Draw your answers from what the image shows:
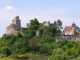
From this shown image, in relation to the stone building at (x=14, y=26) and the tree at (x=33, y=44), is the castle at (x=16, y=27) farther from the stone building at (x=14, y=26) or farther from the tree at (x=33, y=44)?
the tree at (x=33, y=44)

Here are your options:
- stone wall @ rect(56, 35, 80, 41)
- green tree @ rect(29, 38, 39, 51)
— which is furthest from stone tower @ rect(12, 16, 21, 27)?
stone wall @ rect(56, 35, 80, 41)

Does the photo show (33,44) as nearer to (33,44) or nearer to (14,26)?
(33,44)

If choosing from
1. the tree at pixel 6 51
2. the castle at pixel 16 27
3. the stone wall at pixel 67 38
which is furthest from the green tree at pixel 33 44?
the castle at pixel 16 27

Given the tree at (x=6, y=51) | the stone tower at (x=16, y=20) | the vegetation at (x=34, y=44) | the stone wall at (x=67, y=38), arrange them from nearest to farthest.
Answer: the vegetation at (x=34, y=44) < the tree at (x=6, y=51) < the stone wall at (x=67, y=38) < the stone tower at (x=16, y=20)

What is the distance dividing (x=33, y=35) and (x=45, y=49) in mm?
9851

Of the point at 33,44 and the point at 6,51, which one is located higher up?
the point at 33,44

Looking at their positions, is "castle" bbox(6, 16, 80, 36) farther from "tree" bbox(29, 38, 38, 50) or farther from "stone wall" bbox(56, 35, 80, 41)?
"tree" bbox(29, 38, 38, 50)

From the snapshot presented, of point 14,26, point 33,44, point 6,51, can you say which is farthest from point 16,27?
point 33,44

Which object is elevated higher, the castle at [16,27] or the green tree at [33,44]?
the castle at [16,27]

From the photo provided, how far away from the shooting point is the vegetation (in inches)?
2330

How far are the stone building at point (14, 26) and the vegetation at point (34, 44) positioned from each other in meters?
1.58

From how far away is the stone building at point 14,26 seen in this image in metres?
72.4

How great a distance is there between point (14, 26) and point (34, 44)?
39.7 ft

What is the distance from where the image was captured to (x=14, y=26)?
7300 centimetres
